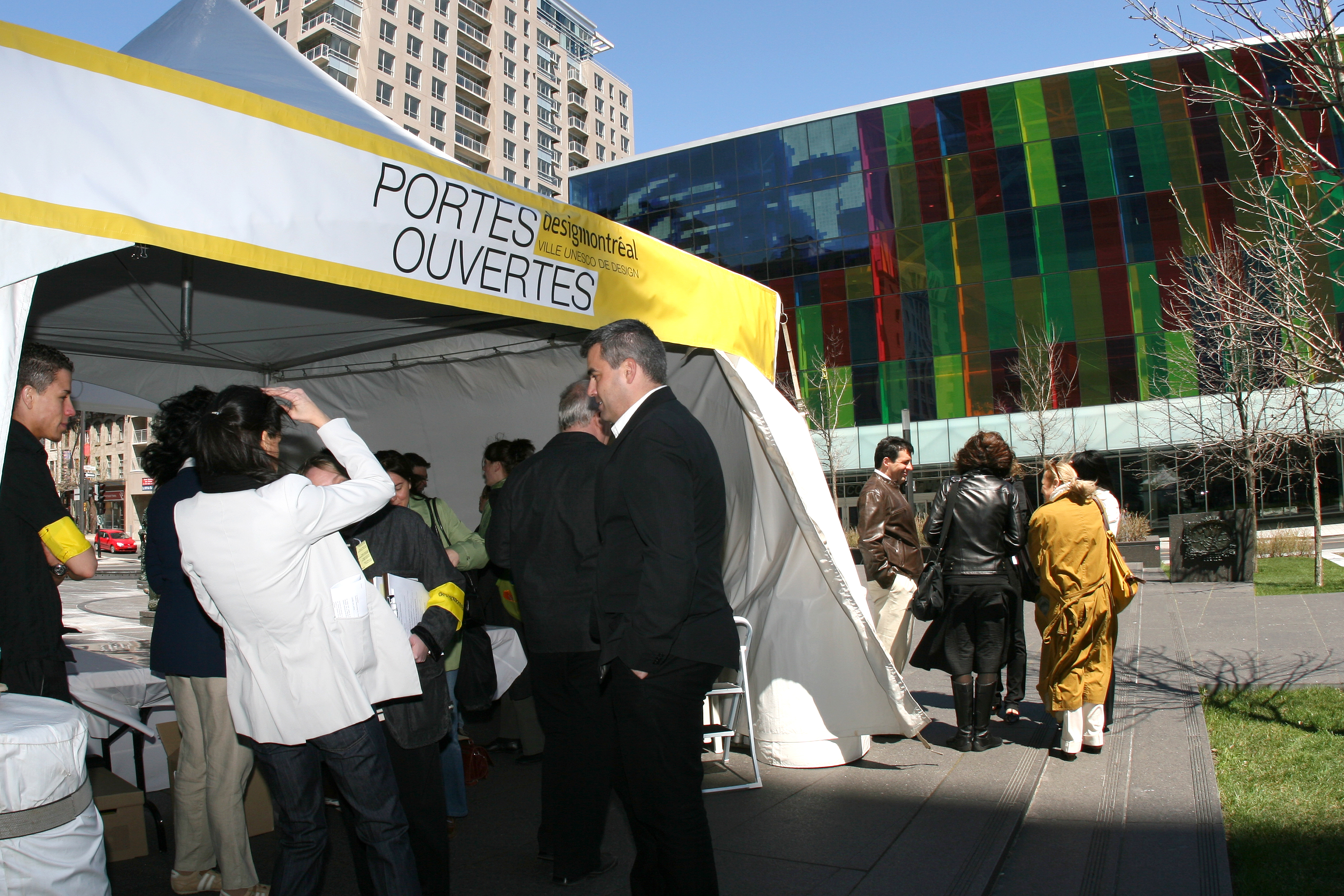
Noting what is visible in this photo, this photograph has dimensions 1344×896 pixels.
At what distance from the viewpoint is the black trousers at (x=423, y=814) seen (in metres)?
2.86

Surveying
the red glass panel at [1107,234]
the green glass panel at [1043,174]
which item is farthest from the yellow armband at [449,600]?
the green glass panel at [1043,174]

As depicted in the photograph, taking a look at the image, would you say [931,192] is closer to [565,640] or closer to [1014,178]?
[1014,178]

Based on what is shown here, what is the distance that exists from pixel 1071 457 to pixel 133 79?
5.14 meters

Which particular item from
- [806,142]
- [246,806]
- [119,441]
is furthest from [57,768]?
[119,441]

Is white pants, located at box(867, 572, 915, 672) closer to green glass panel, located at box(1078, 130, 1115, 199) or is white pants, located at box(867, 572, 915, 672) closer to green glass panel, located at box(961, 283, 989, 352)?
green glass panel, located at box(961, 283, 989, 352)

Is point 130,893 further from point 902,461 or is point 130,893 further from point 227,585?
point 902,461

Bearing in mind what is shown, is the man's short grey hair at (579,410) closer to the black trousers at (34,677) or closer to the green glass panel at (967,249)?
the black trousers at (34,677)

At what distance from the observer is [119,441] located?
6203 cm

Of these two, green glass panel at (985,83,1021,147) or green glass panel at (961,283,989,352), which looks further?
green glass panel at (961,283,989,352)

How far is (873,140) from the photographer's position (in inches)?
1191

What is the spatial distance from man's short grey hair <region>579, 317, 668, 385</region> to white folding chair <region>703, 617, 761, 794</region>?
7.17 feet

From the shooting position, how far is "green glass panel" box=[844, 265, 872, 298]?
30.5 metres

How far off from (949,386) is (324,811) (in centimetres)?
2897

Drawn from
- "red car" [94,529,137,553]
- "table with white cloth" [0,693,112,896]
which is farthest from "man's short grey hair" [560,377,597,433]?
"red car" [94,529,137,553]
